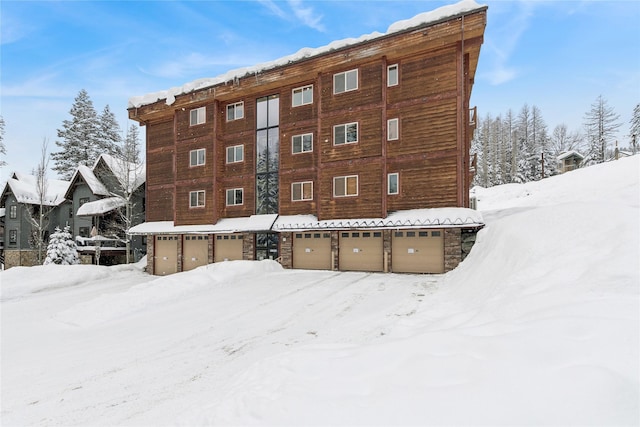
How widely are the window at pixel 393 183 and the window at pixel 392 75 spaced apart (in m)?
5.55

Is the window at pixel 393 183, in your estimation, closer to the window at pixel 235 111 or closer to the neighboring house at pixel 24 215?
the window at pixel 235 111

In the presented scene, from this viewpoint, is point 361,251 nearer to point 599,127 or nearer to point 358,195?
point 358,195

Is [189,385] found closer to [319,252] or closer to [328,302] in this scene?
[328,302]

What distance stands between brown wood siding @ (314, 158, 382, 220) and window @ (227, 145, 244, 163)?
7.32m

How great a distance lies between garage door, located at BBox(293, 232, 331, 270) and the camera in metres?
19.6

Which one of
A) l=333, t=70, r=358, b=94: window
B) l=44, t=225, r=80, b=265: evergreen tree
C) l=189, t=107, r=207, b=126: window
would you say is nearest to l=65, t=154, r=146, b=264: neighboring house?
l=44, t=225, r=80, b=265: evergreen tree

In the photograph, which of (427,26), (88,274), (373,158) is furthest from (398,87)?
(88,274)

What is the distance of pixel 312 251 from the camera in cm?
1995

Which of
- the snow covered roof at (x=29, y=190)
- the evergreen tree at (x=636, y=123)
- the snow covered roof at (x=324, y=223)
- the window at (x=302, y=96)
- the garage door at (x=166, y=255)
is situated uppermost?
the evergreen tree at (x=636, y=123)

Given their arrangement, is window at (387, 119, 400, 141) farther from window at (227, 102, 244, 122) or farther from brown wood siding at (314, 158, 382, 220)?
window at (227, 102, 244, 122)

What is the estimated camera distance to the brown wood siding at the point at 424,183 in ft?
54.8

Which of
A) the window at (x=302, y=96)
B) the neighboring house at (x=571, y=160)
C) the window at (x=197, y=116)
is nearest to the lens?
the window at (x=302, y=96)

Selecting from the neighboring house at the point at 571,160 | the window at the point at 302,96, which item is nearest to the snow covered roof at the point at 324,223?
the window at the point at 302,96

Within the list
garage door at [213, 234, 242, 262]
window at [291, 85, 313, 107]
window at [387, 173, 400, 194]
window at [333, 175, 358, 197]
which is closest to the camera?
window at [387, 173, 400, 194]
